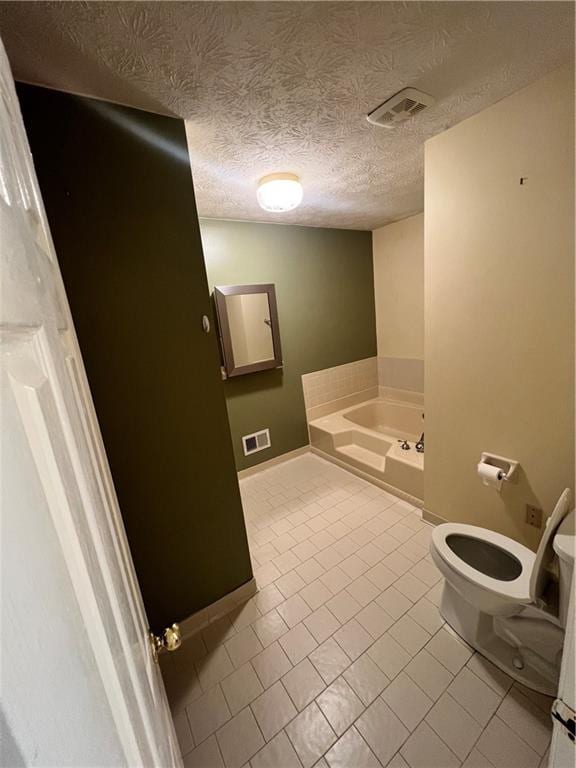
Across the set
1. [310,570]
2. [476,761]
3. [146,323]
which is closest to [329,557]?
[310,570]

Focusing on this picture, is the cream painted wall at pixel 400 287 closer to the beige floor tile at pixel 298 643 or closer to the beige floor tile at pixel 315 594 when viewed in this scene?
the beige floor tile at pixel 315 594

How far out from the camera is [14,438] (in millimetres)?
254

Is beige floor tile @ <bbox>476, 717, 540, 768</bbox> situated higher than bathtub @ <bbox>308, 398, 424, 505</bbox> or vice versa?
bathtub @ <bbox>308, 398, 424, 505</bbox>

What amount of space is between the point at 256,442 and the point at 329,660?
1.83 m

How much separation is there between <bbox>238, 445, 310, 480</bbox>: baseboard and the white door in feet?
8.06

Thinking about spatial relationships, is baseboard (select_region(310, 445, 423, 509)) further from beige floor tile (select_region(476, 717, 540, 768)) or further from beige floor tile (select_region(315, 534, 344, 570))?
beige floor tile (select_region(476, 717, 540, 768))

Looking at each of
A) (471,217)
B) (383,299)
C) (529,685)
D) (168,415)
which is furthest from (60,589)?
(383,299)

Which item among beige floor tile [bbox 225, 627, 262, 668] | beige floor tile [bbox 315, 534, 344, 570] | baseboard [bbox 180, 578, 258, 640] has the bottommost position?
beige floor tile [bbox 225, 627, 262, 668]

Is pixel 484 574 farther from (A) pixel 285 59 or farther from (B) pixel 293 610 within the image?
(A) pixel 285 59

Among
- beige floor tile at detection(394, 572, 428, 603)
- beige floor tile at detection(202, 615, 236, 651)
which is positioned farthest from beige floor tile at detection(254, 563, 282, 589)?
beige floor tile at detection(394, 572, 428, 603)

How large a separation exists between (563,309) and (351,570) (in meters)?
1.73

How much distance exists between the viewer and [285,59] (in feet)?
3.20

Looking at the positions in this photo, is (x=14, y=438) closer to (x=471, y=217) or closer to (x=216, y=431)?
(x=216, y=431)

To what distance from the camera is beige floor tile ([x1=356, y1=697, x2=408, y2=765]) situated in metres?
1.02
